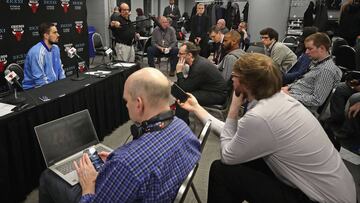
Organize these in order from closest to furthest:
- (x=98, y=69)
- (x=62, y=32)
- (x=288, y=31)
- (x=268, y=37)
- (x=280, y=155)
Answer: (x=280, y=155), (x=98, y=69), (x=268, y=37), (x=62, y=32), (x=288, y=31)

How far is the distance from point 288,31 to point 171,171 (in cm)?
728

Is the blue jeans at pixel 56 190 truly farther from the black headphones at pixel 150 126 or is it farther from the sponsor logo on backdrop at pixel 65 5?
the sponsor logo on backdrop at pixel 65 5

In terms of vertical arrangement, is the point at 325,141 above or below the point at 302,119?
below

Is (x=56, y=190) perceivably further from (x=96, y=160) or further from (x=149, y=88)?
(x=149, y=88)

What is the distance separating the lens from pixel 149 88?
3.66 feet

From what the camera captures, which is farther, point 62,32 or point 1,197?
point 62,32

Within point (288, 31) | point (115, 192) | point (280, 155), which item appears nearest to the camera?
point (115, 192)

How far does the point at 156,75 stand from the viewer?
1.15 meters

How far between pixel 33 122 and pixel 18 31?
296 centimetres

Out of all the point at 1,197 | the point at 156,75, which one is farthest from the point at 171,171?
the point at 1,197

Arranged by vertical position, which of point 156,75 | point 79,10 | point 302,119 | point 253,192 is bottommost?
point 253,192

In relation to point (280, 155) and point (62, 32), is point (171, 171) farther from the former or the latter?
point (62, 32)

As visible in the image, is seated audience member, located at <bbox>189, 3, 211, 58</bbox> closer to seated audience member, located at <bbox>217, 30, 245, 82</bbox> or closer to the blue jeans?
seated audience member, located at <bbox>217, 30, 245, 82</bbox>

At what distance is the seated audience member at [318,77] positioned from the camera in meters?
2.51
